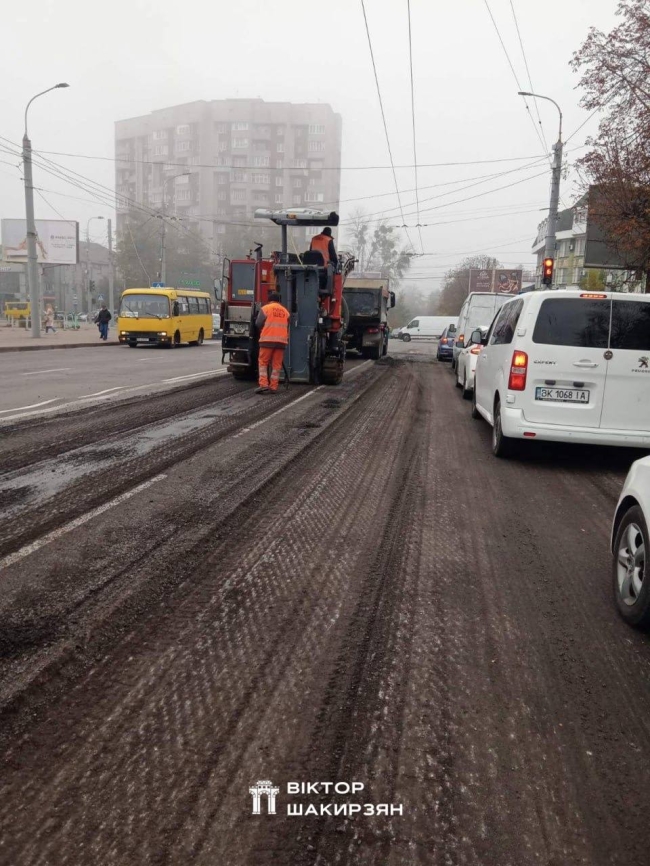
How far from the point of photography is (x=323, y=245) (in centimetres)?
1483

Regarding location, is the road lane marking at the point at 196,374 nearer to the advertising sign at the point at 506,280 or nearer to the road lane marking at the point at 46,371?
the road lane marking at the point at 46,371

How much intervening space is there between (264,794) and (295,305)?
12.7 m

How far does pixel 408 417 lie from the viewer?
11016 mm

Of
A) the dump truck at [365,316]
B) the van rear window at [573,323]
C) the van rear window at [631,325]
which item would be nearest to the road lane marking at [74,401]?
the van rear window at [573,323]

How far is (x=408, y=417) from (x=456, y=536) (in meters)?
6.02

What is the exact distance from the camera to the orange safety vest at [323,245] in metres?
14.8

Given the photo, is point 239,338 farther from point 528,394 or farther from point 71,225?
point 71,225

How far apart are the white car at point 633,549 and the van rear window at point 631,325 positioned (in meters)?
3.61

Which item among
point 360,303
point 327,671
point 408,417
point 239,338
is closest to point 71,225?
point 360,303

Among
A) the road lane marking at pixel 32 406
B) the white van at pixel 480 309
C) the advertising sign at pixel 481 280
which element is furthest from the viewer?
the advertising sign at pixel 481 280

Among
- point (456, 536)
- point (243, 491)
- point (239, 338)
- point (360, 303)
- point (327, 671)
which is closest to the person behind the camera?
point (327, 671)

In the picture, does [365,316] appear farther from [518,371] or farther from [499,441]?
[518,371]

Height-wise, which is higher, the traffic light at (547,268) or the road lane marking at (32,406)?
the traffic light at (547,268)

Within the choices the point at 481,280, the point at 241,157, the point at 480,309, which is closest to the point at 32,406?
the point at 480,309
